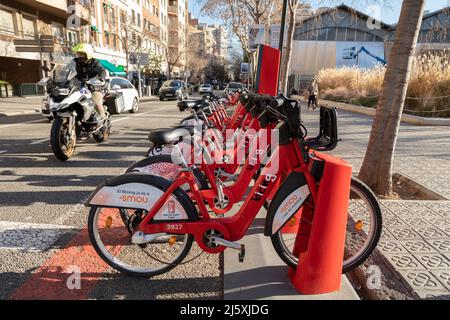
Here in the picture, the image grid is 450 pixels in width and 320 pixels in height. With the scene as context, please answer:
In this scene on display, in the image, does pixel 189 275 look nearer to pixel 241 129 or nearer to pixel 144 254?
pixel 144 254

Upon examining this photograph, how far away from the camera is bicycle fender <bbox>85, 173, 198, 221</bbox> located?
7.97 feet

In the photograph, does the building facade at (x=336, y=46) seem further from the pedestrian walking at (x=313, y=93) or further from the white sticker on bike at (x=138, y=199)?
the white sticker on bike at (x=138, y=199)

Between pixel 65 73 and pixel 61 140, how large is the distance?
1.37 m

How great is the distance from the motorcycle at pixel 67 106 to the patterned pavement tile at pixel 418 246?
5.63m

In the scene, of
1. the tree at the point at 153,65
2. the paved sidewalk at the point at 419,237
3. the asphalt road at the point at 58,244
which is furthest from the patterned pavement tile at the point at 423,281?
the tree at the point at 153,65

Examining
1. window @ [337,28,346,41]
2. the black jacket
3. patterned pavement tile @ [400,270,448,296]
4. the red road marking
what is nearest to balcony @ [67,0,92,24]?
the black jacket

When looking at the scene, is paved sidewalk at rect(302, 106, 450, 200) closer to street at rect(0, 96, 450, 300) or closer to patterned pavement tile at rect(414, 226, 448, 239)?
street at rect(0, 96, 450, 300)

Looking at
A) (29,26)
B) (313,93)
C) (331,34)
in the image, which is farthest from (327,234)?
(331,34)

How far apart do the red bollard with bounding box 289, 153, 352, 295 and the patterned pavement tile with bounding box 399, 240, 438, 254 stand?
99 centimetres

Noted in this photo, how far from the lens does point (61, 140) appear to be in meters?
5.92

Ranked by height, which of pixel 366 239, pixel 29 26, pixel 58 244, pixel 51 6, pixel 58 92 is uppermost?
pixel 51 6

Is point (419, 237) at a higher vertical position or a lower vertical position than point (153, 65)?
lower

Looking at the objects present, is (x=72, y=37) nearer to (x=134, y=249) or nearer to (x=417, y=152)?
(x=417, y=152)
